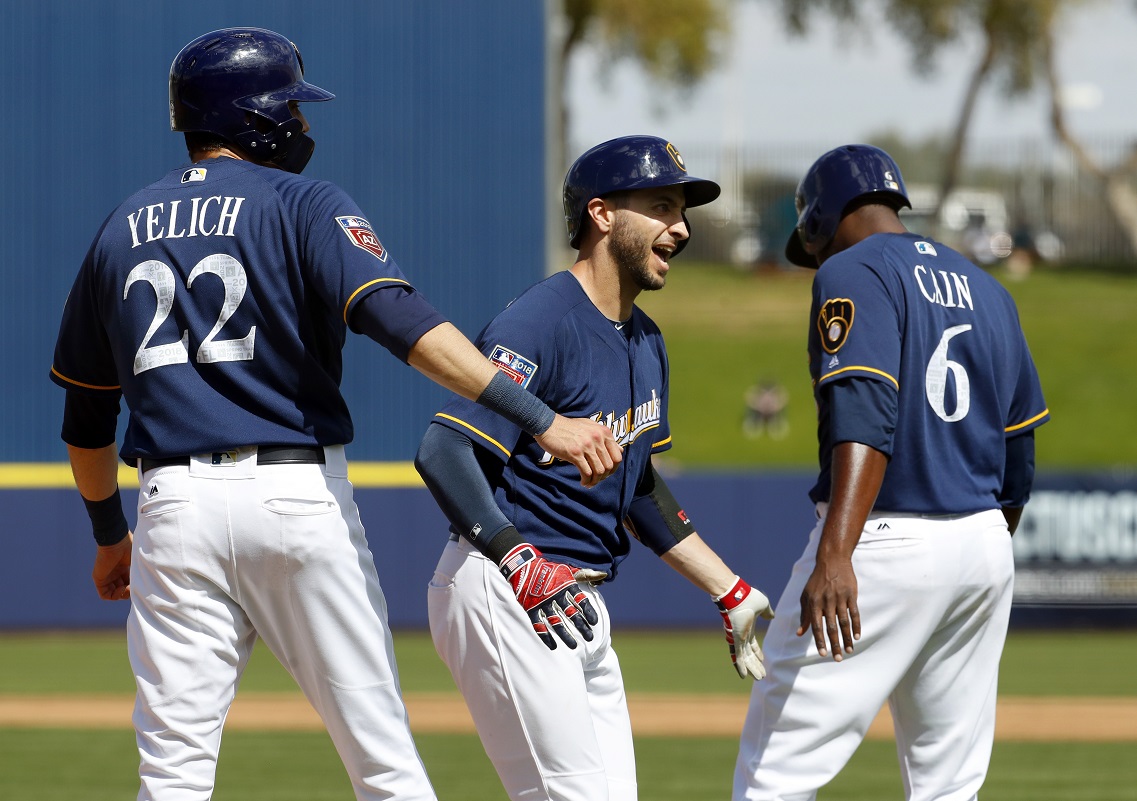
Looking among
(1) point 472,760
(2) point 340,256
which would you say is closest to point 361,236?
(2) point 340,256

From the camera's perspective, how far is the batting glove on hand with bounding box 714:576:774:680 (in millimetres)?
3967

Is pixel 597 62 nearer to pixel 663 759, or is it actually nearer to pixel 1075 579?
pixel 1075 579

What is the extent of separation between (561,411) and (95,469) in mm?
1276

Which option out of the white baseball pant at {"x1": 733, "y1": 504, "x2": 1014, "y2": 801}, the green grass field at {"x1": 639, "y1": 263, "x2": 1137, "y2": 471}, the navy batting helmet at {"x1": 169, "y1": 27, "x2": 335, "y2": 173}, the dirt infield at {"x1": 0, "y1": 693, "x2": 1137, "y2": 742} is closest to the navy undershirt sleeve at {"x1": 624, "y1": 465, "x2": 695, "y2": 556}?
the white baseball pant at {"x1": 733, "y1": 504, "x2": 1014, "y2": 801}

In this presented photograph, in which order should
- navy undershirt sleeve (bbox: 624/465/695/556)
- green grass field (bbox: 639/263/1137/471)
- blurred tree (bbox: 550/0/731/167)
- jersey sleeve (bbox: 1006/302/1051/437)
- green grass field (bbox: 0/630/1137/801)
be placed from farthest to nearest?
blurred tree (bbox: 550/0/731/167) < green grass field (bbox: 639/263/1137/471) < green grass field (bbox: 0/630/1137/801) < jersey sleeve (bbox: 1006/302/1051/437) < navy undershirt sleeve (bbox: 624/465/695/556)

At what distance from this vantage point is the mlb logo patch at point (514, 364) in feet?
11.4

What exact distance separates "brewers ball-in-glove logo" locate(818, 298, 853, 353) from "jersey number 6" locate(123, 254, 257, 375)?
155 cm

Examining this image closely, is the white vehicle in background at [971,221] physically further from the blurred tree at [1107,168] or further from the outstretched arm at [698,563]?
the outstretched arm at [698,563]

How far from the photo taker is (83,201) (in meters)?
19.9

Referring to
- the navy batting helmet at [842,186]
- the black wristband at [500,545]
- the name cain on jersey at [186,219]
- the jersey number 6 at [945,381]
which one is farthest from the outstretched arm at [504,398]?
the navy batting helmet at [842,186]

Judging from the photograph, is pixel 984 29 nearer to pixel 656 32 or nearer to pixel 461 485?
pixel 656 32

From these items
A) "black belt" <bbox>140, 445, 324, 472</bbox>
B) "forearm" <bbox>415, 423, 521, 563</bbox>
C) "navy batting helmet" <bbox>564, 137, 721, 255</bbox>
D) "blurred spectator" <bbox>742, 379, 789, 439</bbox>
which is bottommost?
"blurred spectator" <bbox>742, 379, 789, 439</bbox>

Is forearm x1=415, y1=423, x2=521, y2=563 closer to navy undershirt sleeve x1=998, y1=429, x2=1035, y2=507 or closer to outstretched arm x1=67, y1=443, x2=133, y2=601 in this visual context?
outstretched arm x1=67, y1=443, x2=133, y2=601

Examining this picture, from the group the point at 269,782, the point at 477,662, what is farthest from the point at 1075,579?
the point at 477,662
